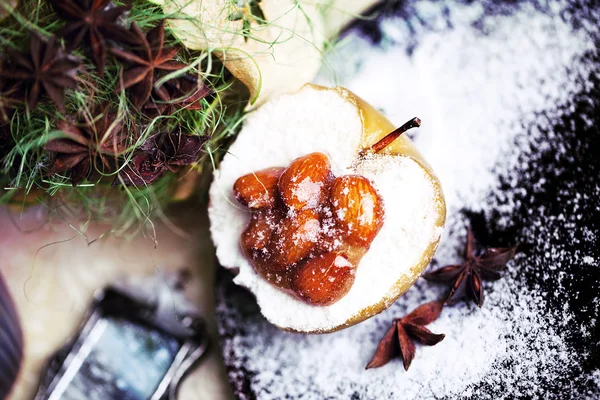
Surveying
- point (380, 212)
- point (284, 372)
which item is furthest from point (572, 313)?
point (284, 372)

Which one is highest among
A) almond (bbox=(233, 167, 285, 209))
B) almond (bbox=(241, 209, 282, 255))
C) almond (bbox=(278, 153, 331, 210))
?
almond (bbox=(278, 153, 331, 210))

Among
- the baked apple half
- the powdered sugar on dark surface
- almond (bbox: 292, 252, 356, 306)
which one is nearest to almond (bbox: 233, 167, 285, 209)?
the baked apple half

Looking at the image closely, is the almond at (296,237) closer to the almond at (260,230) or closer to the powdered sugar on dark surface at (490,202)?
the almond at (260,230)

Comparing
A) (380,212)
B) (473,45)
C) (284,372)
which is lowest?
(284,372)

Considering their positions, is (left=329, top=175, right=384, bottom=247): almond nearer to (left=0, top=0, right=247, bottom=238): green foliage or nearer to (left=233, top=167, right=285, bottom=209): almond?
(left=233, top=167, right=285, bottom=209): almond

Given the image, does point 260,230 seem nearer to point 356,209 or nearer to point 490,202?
point 356,209

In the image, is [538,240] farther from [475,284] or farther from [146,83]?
[146,83]

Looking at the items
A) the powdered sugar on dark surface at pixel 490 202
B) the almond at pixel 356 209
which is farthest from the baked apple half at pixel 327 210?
the powdered sugar on dark surface at pixel 490 202

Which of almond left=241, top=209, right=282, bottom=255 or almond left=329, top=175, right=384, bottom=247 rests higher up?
almond left=329, top=175, right=384, bottom=247
